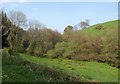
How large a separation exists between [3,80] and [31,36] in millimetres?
43018

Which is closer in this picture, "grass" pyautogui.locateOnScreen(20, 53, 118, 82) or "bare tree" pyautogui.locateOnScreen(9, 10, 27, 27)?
"grass" pyautogui.locateOnScreen(20, 53, 118, 82)

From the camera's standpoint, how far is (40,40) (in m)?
54.5

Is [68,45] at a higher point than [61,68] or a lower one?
higher

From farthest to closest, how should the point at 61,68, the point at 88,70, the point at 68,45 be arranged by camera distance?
the point at 68,45
the point at 88,70
the point at 61,68

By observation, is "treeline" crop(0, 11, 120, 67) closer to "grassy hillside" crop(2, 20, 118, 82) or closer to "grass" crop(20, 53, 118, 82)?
"grassy hillside" crop(2, 20, 118, 82)

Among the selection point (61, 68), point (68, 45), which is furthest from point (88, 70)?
point (68, 45)

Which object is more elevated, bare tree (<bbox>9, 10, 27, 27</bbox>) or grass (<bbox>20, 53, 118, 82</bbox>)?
bare tree (<bbox>9, 10, 27, 27</bbox>)

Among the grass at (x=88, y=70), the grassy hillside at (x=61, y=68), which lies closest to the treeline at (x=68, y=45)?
the grassy hillside at (x=61, y=68)

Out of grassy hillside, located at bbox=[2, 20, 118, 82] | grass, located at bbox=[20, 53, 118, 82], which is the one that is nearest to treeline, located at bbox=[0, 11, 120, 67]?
grassy hillside, located at bbox=[2, 20, 118, 82]

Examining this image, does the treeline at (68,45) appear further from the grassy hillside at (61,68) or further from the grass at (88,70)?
the grass at (88,70)

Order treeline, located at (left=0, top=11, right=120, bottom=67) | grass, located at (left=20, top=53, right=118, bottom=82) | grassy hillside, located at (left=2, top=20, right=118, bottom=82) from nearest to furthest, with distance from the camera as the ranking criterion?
grassy hillside, located at (left=2, top=20, right=118, bottom=82) < grass, located at (left=20, top=53, right=118, bottom=82) < treeline, located at (left=0, top=11, right=120, bottom=67)

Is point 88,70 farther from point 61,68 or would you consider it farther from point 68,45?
point 68,45

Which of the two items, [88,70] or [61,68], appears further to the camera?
[88,70]

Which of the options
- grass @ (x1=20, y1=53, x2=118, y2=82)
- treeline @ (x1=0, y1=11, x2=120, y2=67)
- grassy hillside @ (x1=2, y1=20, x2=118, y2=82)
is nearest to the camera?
grassy hillside @ (x1=2, y1=20, x2=118, y2=82)
